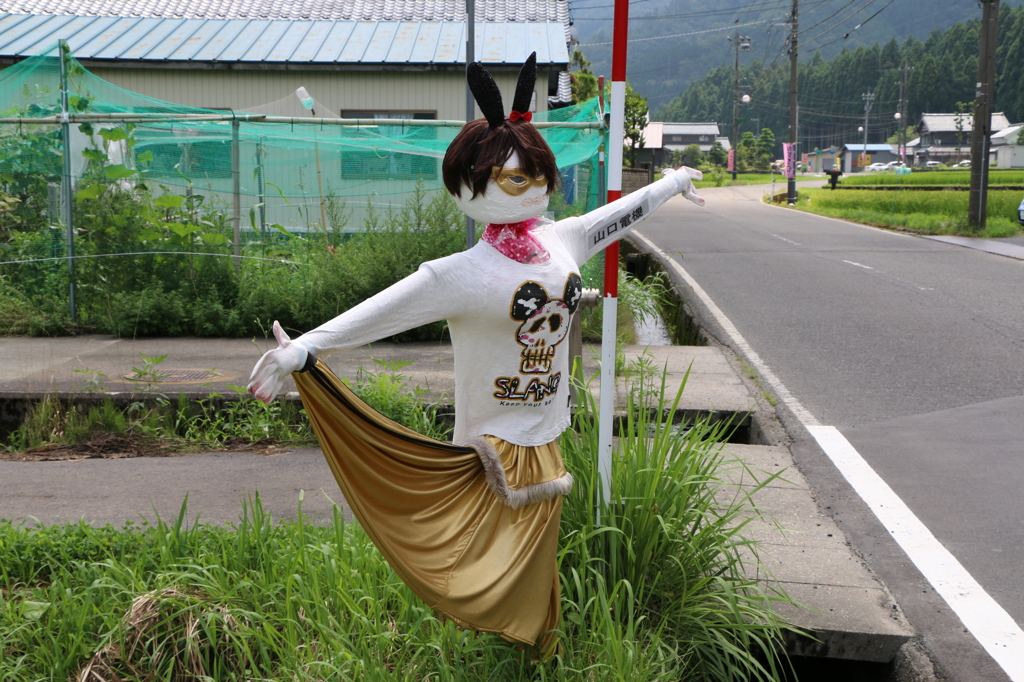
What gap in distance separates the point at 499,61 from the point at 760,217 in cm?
1385

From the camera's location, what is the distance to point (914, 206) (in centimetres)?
2509

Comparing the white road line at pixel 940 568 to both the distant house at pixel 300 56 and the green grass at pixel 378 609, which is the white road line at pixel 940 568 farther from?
the distant house at pixel 300 56

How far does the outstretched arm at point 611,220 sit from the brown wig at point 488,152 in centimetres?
30

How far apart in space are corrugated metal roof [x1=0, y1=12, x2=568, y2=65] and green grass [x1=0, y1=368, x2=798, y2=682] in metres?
13.1

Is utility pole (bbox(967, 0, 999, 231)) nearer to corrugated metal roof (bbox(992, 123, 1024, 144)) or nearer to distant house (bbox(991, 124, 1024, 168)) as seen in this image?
distant house (bbox(991, 124, 1024, 168))

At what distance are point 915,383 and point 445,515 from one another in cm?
555

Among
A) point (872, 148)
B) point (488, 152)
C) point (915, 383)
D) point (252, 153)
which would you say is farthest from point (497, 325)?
point (872, 148)

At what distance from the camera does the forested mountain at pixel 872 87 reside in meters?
81.2

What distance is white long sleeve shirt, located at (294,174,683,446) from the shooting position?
2.41 meters

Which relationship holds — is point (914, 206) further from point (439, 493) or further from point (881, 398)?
point (439, 493)

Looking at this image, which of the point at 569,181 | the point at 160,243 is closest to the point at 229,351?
the point at 160,243

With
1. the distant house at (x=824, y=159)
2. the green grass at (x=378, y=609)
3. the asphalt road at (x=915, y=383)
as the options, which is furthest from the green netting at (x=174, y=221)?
the distant house at (x=824, y=159)

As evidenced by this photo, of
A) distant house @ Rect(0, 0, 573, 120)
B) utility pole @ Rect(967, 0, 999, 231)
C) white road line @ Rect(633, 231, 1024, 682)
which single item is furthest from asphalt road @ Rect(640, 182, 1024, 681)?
distant house @ Rect(0, 0, 573, 120)

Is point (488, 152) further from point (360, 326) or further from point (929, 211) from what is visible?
point (929, 211)
